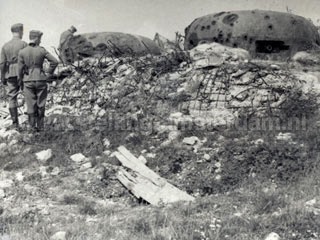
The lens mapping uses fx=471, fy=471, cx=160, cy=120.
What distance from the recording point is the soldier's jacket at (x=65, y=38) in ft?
41.8

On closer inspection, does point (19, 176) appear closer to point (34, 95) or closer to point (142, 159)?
point (142, 159)

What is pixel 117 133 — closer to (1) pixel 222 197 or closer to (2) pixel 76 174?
(2) pixel 76 174

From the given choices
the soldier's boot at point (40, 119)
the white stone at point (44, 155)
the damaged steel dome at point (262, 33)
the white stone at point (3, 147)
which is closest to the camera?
the white stone at point (44, 155)

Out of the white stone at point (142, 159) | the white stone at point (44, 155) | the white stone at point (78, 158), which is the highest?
the white stone at point (142, 159)

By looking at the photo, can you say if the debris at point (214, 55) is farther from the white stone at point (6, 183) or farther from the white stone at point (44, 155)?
the white stone at point (6, 183)

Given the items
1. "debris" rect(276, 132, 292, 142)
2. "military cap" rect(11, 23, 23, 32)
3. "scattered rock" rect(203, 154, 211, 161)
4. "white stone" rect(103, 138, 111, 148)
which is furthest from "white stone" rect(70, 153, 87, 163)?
"military cap" rect(11, 23, 23, 32)

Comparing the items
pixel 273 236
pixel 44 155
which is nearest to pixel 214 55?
pixel 44 155

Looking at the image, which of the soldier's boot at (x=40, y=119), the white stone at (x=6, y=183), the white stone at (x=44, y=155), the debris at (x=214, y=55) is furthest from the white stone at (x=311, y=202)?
the soldier's boot at (x=40, y=119)

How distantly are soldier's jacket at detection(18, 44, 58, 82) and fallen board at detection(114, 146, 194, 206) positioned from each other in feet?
7.78

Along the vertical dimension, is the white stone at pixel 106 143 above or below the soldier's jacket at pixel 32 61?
below

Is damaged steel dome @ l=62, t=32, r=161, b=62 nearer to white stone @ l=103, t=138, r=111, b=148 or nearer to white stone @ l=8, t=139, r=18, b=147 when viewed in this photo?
white stone @ l=8, t=139, r=18, b=147

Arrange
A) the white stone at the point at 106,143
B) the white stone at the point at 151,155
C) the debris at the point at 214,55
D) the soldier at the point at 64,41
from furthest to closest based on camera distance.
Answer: the soldier at the point at 64,41 < the debris at the point at 214,55 < the white stone at the point at 106,143 < the white stone at the point at 151,155

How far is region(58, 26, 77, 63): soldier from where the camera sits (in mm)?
12727

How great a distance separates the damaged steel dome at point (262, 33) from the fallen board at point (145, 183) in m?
5.54
